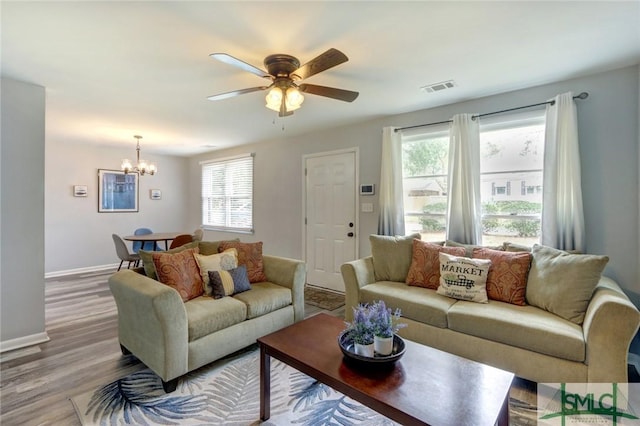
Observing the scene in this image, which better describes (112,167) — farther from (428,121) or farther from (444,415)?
(444,415)

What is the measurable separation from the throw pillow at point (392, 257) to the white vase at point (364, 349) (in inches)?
64.8

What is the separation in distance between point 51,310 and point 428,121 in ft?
16.4

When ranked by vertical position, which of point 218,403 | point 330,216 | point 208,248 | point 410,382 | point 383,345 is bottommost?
point 218,403

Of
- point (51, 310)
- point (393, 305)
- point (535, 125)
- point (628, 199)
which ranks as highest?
point (535, 125)

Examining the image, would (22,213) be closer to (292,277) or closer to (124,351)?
(124,351)

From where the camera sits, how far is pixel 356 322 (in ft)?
5.40

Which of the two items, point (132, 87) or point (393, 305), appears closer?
point (393, 305)

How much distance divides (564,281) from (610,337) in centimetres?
49

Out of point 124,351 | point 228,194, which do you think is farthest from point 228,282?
point 228,194

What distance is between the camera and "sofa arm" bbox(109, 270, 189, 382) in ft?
6.55

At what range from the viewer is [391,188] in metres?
3.68

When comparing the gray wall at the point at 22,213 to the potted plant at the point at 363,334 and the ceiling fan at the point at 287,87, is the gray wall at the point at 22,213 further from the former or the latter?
the potted plant at the point at 363,334

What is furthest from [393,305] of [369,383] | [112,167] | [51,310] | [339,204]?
[112,167]

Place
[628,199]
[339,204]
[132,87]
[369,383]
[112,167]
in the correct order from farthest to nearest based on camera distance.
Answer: [112,167] → [339,204] → [132,87] → [628,199] → [369,383]
